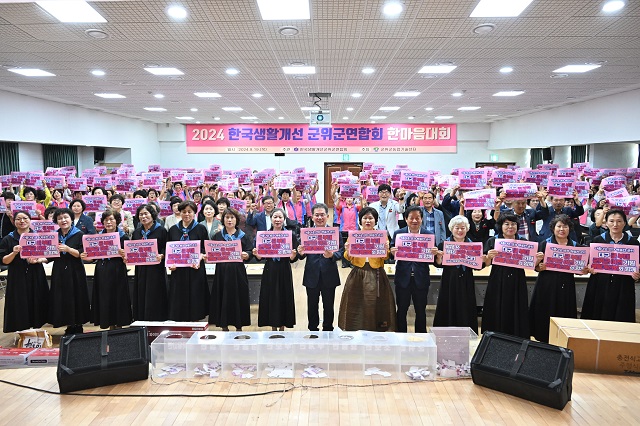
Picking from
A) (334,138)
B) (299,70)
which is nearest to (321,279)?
(299,70)

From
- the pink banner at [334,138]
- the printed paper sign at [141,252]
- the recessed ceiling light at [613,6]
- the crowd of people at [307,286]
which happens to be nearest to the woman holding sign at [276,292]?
the crowd of people at [307,286]

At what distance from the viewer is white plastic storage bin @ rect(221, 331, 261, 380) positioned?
3008 millimetres

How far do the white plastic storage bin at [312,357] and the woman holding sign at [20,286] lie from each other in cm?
312

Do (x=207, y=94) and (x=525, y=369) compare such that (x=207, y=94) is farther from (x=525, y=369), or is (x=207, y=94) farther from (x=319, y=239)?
(x=525, y=369)

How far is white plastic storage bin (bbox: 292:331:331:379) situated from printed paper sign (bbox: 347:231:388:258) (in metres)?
1.22

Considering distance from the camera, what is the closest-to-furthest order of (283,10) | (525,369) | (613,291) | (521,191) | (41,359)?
(525,369) → (41,359) → (613,291) → (283,10) → (521,191)

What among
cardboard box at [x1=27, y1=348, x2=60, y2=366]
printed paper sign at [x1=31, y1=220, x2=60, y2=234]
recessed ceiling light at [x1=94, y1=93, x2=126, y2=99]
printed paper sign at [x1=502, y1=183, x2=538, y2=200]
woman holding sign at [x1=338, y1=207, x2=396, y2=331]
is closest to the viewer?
cardboard box at [x1=27, y1=348, x2=60, y2=366]

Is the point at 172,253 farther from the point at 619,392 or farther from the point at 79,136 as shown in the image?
the point at 79,136

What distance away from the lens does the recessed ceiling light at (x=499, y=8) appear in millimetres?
4297

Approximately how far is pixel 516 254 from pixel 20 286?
4.96 m

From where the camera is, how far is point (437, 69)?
7.37 metres

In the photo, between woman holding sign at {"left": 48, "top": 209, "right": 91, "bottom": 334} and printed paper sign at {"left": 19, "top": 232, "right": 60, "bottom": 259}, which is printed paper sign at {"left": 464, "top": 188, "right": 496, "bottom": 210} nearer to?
woman holding sign at {"left": 48, "top": 209, "right": 91, "bottom": 334}

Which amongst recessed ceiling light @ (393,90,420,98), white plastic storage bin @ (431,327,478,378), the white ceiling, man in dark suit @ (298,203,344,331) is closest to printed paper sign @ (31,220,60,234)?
the white ceiling

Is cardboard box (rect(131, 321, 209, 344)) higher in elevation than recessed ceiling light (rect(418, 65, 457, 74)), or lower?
lower
